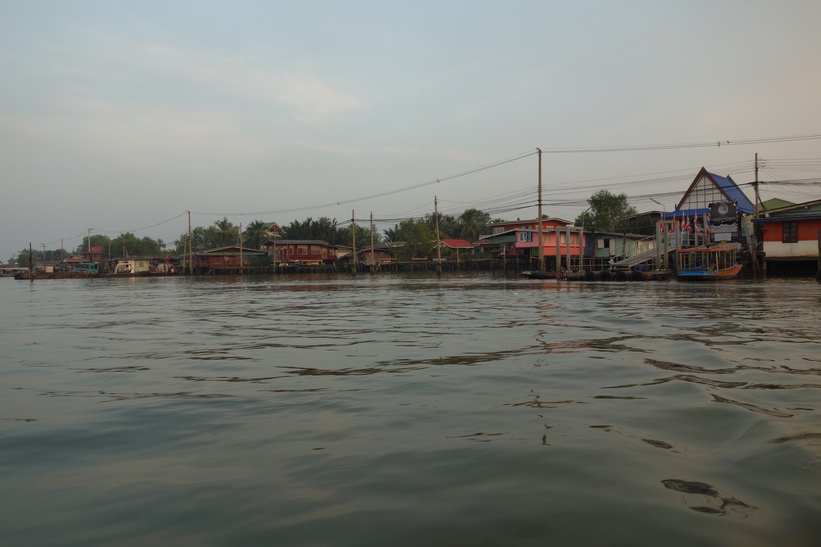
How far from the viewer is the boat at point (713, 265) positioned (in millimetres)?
31558

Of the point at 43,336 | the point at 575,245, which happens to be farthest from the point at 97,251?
the point at 43,336

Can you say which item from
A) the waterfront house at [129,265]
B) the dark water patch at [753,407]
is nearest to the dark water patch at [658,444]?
the dark water patch at [753,407]

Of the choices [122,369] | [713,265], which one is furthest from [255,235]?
[122,369]

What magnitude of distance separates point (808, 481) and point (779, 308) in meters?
13.5

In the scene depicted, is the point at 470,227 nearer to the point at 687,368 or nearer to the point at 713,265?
the point at 713,265

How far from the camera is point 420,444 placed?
4086mm

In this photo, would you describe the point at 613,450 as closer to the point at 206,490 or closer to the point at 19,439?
the point at 206,490

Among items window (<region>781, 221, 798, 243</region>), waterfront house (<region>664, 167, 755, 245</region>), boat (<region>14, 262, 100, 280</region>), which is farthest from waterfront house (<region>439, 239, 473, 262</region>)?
boat (<region>14, 262, 100, 280</region>)

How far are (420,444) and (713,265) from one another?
34980 millimetres

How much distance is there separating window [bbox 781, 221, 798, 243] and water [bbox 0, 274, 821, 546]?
32684 mm

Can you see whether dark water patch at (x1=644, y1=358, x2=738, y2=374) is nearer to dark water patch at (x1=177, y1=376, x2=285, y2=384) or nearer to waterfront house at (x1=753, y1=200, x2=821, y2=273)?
dark water patch at (x1=177, y1=376, x2=285, y2=384)

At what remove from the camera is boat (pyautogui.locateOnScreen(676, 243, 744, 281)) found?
31.6 m

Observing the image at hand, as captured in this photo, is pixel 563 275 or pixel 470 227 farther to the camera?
pixel 470 227

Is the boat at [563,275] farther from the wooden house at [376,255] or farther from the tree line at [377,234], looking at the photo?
the wooden house at [376,255]
